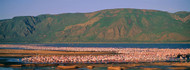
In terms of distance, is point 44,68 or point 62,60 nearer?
point 44,68

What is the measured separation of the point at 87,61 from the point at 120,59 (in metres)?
5.78

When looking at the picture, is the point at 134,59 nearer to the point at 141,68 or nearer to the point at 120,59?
the point at 120,59

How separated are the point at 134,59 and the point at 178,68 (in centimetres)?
1239

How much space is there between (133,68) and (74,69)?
728 cm

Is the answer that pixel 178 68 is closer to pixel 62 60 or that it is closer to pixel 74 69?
pixel 74 69

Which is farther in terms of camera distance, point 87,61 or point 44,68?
point 87,61

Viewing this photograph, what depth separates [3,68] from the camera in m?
35.0

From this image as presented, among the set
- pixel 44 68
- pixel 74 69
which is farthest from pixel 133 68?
pixel 44 68

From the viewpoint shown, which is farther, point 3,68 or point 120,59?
point 120,59

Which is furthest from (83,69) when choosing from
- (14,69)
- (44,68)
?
(14,69)

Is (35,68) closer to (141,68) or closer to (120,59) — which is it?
(141,68)

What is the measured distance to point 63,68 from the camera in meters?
34.1

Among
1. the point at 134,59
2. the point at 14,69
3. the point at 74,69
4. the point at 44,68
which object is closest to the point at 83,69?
the point at 74,69

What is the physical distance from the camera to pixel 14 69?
33.8 m
